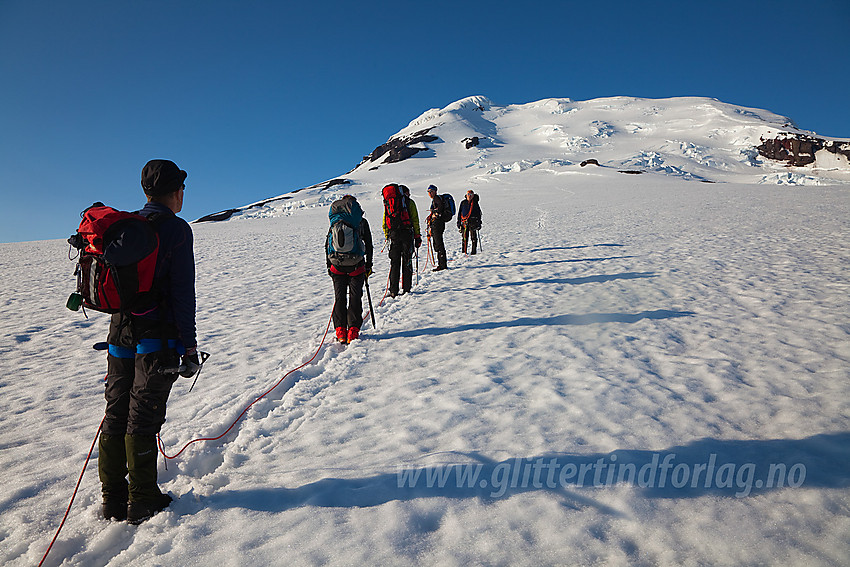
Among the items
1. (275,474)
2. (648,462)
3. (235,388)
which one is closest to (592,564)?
(648,462)

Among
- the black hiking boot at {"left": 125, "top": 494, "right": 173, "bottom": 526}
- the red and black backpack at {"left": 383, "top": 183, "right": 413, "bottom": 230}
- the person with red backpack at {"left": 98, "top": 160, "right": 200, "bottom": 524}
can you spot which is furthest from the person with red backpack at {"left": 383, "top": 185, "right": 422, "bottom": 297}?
the black hiking boot at {"left": 125, "top": 494, "right": 173, "bottom": 526}

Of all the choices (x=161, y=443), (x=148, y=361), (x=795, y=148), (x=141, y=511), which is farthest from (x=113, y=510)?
(x=795, y=148)

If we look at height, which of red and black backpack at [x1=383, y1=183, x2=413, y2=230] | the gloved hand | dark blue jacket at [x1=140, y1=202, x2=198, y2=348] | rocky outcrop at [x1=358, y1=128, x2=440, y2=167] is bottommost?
the gloved hand

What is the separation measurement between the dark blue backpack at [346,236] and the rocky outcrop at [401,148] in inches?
3541

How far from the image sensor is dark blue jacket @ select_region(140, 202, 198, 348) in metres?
2.48

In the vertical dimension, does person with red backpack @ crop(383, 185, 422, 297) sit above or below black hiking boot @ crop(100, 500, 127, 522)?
above

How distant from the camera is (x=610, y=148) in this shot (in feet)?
281

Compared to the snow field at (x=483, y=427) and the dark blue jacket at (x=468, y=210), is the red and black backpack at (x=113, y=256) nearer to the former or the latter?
the snow field at (x=483, y=427)

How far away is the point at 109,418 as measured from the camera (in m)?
2.55

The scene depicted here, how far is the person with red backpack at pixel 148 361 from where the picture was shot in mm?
2480

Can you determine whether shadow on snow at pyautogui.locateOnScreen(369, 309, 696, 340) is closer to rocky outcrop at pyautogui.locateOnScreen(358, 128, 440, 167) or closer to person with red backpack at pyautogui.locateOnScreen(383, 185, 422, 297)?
person with red backpack at pyautogui.locateOnScreen(383, 185, 422, 297)

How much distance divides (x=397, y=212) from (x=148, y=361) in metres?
5.52

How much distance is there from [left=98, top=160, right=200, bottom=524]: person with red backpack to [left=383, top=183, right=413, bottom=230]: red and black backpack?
5.01 metres

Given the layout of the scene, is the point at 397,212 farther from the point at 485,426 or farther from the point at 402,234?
the point at 485,426
